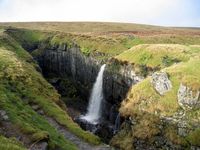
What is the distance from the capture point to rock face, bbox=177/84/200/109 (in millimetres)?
49156

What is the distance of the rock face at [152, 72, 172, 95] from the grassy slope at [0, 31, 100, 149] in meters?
10.5

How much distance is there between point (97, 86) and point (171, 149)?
3864cm

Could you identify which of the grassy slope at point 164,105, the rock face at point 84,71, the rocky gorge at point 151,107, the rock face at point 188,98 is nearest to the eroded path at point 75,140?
the rocky gorge at point 151,107

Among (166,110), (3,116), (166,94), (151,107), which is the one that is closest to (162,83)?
(166,94)

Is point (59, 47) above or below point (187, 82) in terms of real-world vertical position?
below

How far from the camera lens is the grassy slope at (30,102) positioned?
4544 cm

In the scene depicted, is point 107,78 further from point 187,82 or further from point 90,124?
point 187,82

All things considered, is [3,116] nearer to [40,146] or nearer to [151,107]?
[40,146]

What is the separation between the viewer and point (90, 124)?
3002 inches

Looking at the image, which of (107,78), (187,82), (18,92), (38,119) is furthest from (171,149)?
(107,78)

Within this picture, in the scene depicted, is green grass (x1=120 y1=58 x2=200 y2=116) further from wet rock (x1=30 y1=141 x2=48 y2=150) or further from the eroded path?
wet rock (x1=30 y1=141 x2=48 y2=150)

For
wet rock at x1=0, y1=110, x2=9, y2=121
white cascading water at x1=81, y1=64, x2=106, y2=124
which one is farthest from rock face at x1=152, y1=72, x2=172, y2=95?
white cascading water at x1=81, y1=64, x2=106, y2=124

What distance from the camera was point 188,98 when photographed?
49.5 metres

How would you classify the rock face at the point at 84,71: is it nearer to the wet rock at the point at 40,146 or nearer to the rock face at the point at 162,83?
the rock face at the point at 162,83
